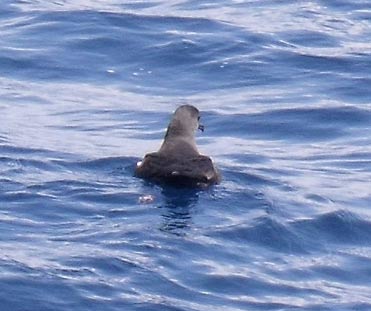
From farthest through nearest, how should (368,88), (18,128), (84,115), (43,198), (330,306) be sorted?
(368,88) < (84,115) < (18,128) < (43,198) < (330,306)

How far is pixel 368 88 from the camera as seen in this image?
20.7 metres

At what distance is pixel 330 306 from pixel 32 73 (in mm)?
10198

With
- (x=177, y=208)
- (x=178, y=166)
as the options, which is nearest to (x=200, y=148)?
(x=178, y=166)

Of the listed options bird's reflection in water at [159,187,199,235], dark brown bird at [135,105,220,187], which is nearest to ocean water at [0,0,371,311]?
bird's reflection in water at [159,187,199,235]

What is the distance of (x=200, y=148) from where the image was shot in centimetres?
1777

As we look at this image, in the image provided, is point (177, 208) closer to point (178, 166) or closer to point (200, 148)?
point (178, 166)

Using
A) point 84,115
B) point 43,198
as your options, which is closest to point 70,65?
point 84,115

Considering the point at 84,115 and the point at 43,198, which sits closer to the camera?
the point at 43,198

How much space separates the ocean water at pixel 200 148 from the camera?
→ 1216 cm

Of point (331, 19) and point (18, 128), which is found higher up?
point (331, 19)

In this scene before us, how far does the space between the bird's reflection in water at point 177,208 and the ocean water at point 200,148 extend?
20 mm

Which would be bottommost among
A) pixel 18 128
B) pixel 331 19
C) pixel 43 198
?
pixel 43 198

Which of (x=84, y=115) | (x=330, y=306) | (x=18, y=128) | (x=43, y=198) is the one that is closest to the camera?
(x=330, y=306)

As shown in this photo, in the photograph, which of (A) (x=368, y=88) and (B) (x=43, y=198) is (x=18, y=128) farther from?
(A) (x=368, y=88)
